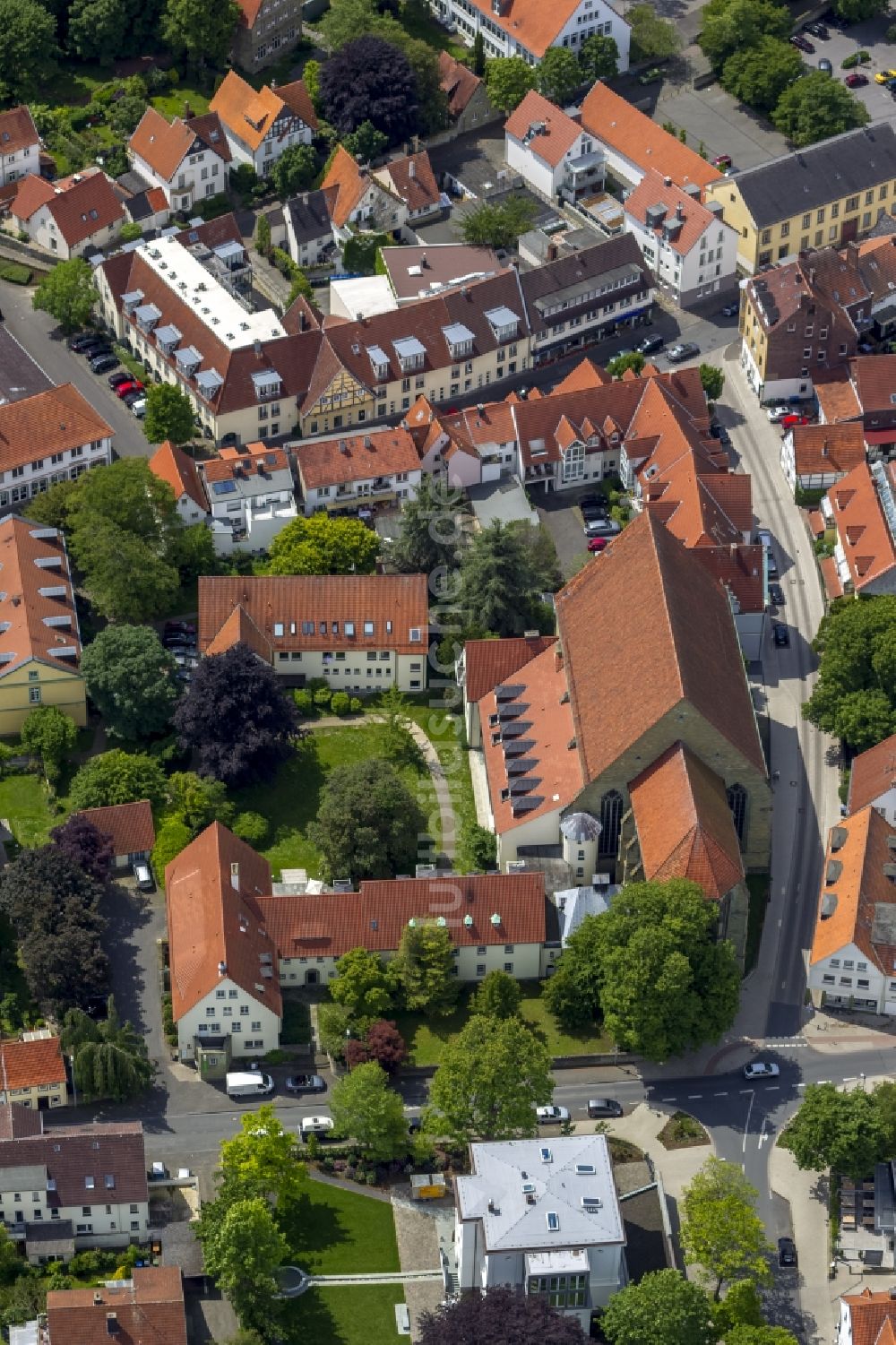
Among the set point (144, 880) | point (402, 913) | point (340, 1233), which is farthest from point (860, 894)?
point (144, 880)

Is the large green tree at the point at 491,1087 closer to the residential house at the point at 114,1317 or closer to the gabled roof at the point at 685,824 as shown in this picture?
→ the gabled roof at the point at 685,824

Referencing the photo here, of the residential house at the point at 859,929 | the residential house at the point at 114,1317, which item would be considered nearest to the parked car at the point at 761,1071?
the residential house at the point at 859,929

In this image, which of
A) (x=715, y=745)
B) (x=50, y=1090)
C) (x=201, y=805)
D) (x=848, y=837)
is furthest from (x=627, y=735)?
(x=50, y=1090)

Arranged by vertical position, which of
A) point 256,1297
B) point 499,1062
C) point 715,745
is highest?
point 715,745

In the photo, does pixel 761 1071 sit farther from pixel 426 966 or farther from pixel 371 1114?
pixel 371 1114

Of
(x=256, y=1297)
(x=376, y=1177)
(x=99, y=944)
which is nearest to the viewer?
(x=256, y=1297)

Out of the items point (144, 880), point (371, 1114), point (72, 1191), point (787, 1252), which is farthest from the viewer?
point (144, 880)

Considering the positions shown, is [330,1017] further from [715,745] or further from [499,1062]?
[715,745]
